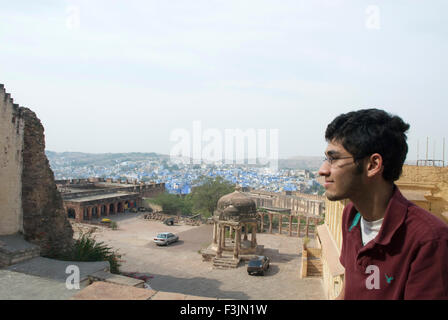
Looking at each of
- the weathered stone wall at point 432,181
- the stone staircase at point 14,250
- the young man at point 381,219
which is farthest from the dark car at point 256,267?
the young man at point 381,219

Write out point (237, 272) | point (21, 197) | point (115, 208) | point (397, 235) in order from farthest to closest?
point (115, 208) < point (237, 272) < point (21, 197) < point (397, 235)

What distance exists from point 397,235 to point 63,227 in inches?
465

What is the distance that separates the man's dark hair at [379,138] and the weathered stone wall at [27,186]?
35.7ft

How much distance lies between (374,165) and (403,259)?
1.88ft

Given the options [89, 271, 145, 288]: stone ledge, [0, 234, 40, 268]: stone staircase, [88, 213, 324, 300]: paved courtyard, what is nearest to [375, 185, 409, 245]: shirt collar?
[89, 271, 145, 288]: stone ledge

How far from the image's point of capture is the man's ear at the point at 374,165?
208 centimetres

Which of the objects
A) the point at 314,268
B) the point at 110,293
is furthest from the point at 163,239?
the point at 110,293

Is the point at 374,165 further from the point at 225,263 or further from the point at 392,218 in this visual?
the point at 225,263

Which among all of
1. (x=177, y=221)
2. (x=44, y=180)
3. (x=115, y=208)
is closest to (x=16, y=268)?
(x=44, y=180)

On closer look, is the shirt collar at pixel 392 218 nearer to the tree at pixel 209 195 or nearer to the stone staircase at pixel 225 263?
the stone staircase at pixel 225 263

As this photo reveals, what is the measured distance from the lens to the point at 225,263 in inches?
784

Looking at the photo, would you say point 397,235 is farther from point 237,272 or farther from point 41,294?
point 237,272

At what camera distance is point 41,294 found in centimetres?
612

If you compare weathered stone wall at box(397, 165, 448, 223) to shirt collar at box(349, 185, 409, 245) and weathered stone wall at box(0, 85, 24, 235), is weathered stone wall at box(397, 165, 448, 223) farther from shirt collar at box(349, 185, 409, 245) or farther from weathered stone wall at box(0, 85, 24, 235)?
weathered stone wall at box(0, 85, 24, 235)
